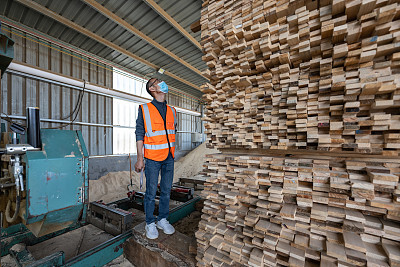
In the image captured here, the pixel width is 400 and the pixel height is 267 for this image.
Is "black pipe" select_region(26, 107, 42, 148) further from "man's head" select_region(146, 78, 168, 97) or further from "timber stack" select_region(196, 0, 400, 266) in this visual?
"timber stack" select_region(196, 0, 400, 266)

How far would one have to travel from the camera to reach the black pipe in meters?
Result: 1.93

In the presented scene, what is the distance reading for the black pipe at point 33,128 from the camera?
1.93m

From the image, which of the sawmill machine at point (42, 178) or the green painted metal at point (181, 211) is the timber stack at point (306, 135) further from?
the sawmill machine at point (42, 178)

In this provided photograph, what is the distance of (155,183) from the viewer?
2.43 meters

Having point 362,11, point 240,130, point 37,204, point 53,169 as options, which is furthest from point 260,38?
point 37,204

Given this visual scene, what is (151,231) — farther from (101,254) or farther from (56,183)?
(56,183)

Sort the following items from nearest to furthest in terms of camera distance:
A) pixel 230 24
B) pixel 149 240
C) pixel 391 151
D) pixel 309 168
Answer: pixel 391 151, pixel 309 168, pixel 230 24, pixel 149 240

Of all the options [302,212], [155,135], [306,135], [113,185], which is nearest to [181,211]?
[155,135]

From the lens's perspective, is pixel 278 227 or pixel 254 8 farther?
pixel 254 8

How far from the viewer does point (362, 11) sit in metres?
1.18

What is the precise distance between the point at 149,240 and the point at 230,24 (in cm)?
281

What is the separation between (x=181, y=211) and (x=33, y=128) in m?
2.65

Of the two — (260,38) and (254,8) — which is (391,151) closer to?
(260,38)

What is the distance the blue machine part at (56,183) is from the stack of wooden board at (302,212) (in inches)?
65.4
